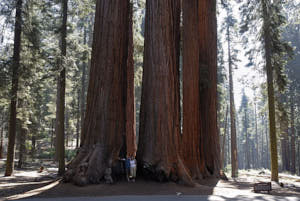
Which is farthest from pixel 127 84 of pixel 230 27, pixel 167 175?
pixel 230 27

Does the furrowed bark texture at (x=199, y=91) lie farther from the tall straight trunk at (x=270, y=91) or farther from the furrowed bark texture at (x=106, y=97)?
the tall straight trunk at (x=270, y=91)

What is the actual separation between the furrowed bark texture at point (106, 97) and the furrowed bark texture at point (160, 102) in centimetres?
89

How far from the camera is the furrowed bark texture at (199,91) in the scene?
14.0 m

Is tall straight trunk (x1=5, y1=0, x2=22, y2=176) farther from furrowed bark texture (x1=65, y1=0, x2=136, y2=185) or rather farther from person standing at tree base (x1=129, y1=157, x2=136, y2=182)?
person standing at tree base (x1=129, y1=157, x2=136, y2=182)

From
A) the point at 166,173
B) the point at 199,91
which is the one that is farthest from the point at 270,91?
the point at 166,173

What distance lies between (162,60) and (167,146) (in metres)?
3.33

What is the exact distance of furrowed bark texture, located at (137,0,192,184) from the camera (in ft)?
34.0

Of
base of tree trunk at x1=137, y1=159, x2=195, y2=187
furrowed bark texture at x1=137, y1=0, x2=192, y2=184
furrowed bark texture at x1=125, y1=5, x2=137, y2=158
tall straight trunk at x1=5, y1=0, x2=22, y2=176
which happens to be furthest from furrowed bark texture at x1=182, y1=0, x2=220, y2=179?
tall straight trunk at x1=5, y1=0, x2=22, y2=176

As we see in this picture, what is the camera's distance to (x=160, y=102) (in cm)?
1084

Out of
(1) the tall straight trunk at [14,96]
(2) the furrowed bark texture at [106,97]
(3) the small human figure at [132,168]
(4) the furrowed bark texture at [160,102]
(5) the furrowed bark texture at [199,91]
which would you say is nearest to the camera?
(2) the furrowed bark texture at [106,97]

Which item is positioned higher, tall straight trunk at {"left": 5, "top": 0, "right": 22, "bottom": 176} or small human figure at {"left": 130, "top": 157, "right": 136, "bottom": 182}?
tall straight trunk at {"left": 5, "top": 0, "right": 22, "bottom": 176}

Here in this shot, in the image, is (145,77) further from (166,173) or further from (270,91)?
(270,91)

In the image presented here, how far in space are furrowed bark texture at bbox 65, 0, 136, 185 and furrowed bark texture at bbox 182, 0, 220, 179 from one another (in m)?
3.72

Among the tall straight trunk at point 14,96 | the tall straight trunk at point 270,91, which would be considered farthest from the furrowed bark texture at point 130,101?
the tall straight trunk at point 270,91
